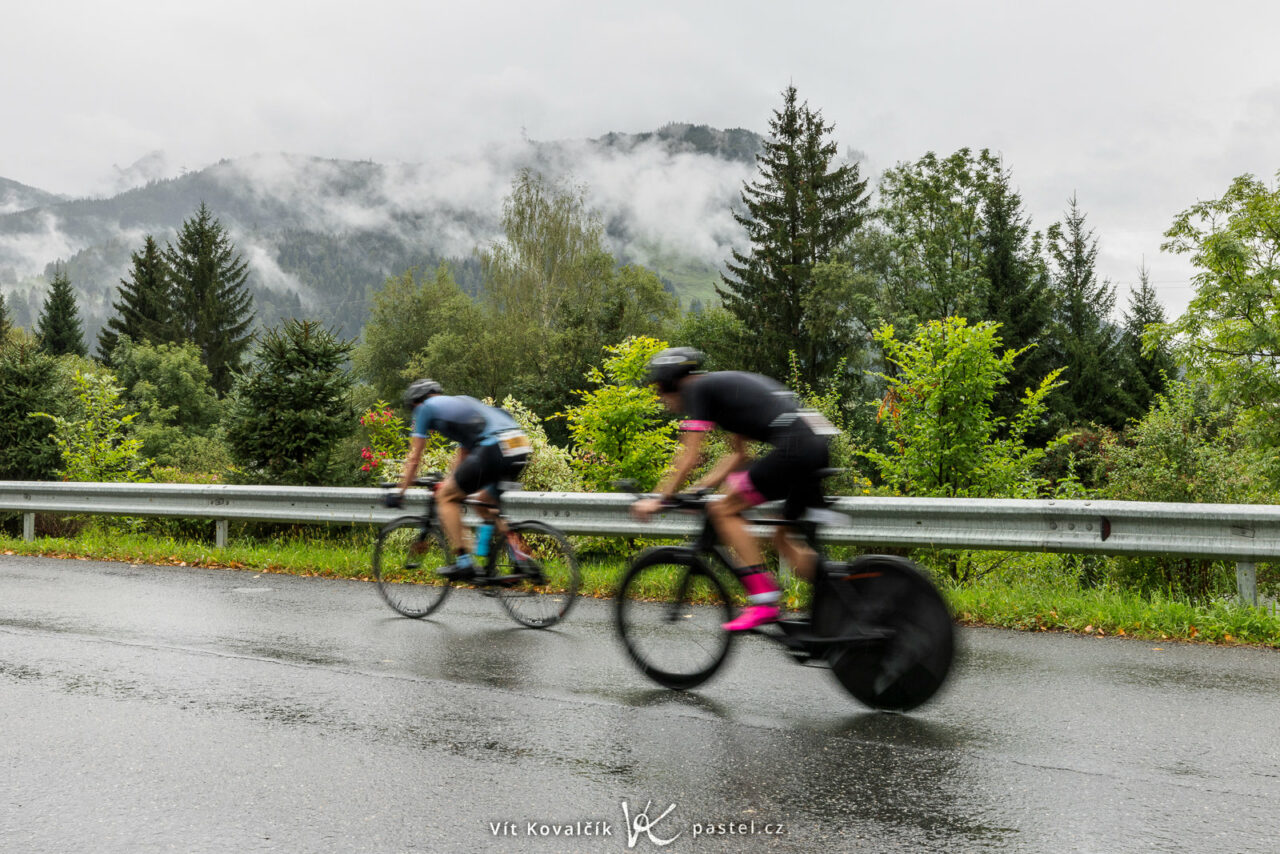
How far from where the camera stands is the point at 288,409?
1488cm

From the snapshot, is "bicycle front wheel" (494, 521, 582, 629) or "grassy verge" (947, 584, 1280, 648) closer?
"grassy verge" (947, 584, 1280, 648)

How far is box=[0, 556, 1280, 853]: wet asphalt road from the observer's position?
3188 millimetres

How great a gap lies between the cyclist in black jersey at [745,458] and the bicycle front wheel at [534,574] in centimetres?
205

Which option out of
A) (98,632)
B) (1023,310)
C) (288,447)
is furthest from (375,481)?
(1023,310)

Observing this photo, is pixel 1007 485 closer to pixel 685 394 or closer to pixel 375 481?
pixel 685 394

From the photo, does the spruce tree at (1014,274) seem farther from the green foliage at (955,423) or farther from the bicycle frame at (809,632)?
the bicycle frame at (809,632)

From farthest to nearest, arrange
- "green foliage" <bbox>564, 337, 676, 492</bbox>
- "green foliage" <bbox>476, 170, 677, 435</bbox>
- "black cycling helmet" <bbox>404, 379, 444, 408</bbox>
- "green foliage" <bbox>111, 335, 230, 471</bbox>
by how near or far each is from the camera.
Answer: "green foliage" <bbox>476, 170, 677, 435</bbox> < "green foliage" <bbox>111, 335, 230, 471</bbox> < "green foliage" <bbox>564, 337, 676, 492</bbox> < "black cycling helmet" <bbox>404, 379, 444, 408</bbox>

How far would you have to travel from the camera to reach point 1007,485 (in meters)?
10.8

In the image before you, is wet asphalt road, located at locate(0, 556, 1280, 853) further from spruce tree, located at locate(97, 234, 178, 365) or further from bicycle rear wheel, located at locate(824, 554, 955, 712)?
spruce tree, located at locate(97, 234, 178, 365)

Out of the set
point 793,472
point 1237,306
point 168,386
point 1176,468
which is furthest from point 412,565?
point 168,386

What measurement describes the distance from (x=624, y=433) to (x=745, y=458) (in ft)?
38.7
